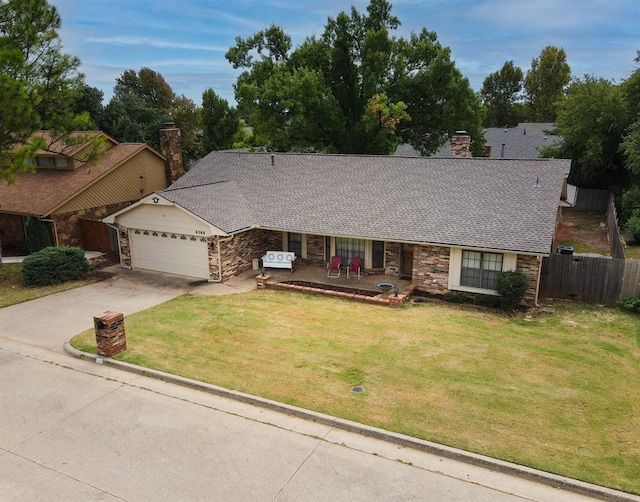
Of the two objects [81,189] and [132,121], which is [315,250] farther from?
[132,121]

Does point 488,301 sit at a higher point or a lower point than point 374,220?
lower

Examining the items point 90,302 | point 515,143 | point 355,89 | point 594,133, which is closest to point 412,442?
point 90,302

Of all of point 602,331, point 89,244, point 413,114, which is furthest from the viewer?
point 413,114

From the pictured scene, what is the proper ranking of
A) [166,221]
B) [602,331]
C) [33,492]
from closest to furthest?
[33,492]
[602,331]
[166,221]

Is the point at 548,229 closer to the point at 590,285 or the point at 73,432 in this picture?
the point at 590,285

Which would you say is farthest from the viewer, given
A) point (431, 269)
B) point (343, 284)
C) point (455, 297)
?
point (343, 284)

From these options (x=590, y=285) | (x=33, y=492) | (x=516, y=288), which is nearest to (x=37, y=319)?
(x=33, y=492)

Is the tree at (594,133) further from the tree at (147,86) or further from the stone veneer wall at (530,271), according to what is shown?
the tree at (147,86)

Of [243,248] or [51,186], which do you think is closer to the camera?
[243,248]
